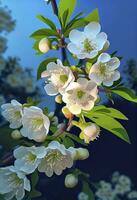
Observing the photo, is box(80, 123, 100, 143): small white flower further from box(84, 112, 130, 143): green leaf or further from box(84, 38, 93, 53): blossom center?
box(84, 38, 93, 53): blossom center

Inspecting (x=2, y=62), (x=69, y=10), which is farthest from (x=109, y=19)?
(x=69, y=10)

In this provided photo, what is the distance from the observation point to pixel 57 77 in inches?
40.9

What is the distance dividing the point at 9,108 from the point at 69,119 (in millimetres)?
145

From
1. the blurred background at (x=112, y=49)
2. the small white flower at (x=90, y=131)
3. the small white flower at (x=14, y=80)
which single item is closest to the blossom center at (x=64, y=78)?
the small white flower at (x=90, y=131)

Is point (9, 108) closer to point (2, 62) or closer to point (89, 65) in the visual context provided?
point (89, 65)

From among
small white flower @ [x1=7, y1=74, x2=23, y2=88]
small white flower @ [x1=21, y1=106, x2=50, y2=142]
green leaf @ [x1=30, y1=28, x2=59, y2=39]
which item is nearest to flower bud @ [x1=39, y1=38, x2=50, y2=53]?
green leaf @ [x1=30, y1=28, x2=59, y2=39]

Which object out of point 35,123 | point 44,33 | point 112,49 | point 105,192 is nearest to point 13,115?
point 35,123

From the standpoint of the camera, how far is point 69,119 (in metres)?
1.09

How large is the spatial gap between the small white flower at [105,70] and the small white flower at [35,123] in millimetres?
136

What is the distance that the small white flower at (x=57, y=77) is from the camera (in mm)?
1035

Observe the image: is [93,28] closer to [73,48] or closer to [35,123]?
[73,48]

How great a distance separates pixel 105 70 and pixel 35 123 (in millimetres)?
179

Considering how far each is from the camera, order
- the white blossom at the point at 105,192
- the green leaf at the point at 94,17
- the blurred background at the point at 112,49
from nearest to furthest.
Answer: the green leaf at the point at 94,17 < the blurred background at the point at 112,49 < the white blossom at the point at 105,192

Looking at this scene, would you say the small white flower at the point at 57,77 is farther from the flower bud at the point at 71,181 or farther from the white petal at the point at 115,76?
the flower bud at the point at 71,181
